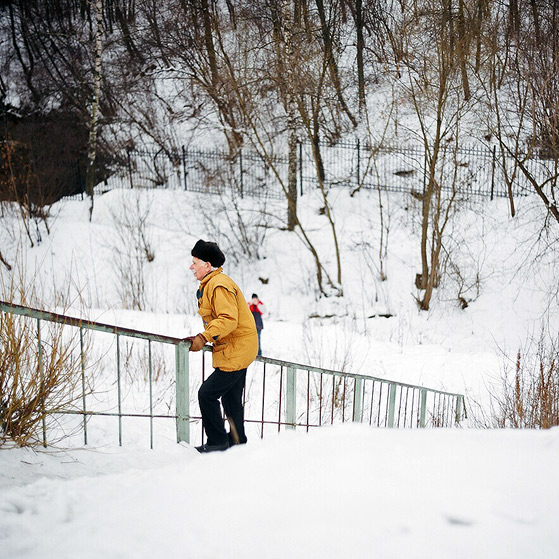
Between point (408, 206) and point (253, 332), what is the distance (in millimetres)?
14267

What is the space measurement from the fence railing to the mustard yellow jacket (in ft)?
0.55

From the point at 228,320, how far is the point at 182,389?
0.66 metres

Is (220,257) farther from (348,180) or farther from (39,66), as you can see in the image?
(39,66)

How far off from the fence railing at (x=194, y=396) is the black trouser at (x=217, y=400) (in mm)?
134

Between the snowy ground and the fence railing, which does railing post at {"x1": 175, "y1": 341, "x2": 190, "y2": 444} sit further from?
the snowy ground

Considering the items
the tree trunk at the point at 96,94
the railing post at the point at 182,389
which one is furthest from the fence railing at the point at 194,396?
the tree trunk at the point at 96,94

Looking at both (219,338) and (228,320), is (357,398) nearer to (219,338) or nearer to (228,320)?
(219,338)

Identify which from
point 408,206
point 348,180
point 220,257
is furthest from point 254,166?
point 220,257

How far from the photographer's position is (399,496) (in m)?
2.91

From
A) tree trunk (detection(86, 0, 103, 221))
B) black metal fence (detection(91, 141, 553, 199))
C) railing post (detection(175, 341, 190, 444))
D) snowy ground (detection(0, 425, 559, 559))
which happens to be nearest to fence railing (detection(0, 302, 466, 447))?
railing post (detection(175, 341, 190, 444))

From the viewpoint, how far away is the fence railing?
12.1 ft

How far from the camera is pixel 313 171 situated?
19.5 metres

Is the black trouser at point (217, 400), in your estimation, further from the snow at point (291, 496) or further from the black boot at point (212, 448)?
the snow at point (291, 496)

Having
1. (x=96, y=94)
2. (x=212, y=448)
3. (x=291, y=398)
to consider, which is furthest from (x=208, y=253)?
(x=96, y=94)
